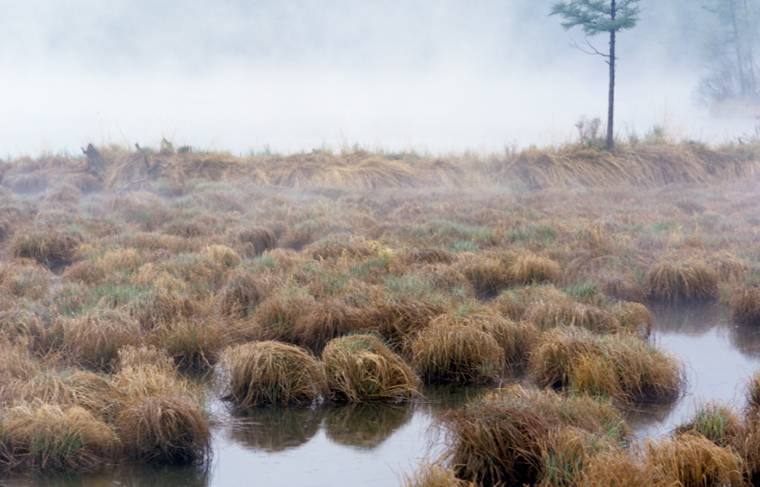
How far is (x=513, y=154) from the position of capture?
2908 cm

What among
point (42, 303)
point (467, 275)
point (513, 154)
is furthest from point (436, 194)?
point (42, 303)

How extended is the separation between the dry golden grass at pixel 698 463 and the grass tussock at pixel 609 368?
6.50ft

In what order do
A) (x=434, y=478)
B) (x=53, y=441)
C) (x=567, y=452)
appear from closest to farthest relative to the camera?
(x=434, y=478)
(x=567, y=452)
(x=53, y=441)

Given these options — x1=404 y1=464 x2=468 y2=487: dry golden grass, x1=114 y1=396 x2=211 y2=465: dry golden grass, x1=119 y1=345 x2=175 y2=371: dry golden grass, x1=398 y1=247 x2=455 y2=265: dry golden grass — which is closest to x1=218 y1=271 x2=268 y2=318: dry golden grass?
x1=119 y1=345 x2=175 y2=371: dry golden grass

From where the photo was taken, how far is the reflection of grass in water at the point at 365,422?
338 inches

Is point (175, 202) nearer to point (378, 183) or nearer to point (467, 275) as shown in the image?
point (378, 183)

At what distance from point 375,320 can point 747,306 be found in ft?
15.1

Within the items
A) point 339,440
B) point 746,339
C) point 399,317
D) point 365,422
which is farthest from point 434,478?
point 746,339

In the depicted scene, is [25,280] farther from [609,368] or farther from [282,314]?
[609,368]

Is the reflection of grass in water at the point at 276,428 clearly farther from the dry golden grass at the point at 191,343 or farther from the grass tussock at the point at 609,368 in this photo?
the grass tussock at the point at 609,368

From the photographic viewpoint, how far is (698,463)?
6938 millimetres

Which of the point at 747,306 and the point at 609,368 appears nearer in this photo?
the point at 609,368

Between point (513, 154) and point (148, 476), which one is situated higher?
point (513, 154)

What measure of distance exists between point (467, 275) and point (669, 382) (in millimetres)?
4843
